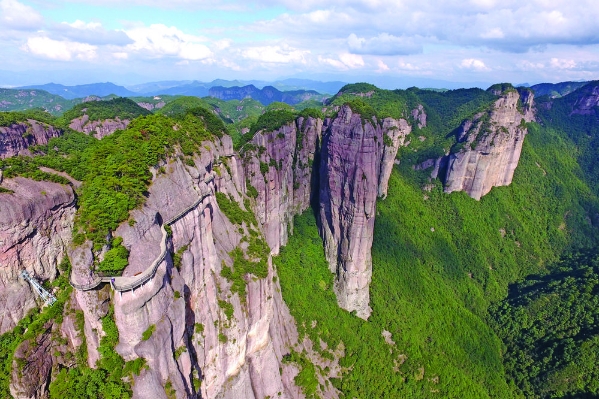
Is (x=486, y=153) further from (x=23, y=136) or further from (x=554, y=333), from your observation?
(x=23, y=136)

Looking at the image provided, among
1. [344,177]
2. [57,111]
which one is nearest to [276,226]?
[344,177]

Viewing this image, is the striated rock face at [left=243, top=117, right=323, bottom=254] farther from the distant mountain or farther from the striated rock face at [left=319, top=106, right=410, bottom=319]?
the distant mountain

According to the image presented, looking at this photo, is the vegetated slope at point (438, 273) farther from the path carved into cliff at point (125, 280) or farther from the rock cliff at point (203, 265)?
the path carved into cliff at point (125, 280)

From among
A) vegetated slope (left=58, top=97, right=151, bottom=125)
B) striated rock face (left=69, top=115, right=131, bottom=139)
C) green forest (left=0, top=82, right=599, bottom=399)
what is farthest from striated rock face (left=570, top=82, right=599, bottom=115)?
striated rock face (left=69, top=115, right=131, bottom=139)

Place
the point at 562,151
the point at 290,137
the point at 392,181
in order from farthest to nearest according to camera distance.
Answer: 1. the point at 562,151
2. the point at 392,181
3. the point at 290,137

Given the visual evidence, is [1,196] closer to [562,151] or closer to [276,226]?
[276,226]

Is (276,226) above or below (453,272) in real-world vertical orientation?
above

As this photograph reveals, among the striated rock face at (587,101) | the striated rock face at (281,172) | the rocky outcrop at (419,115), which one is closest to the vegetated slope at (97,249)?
the striated rock face at (281,172)
